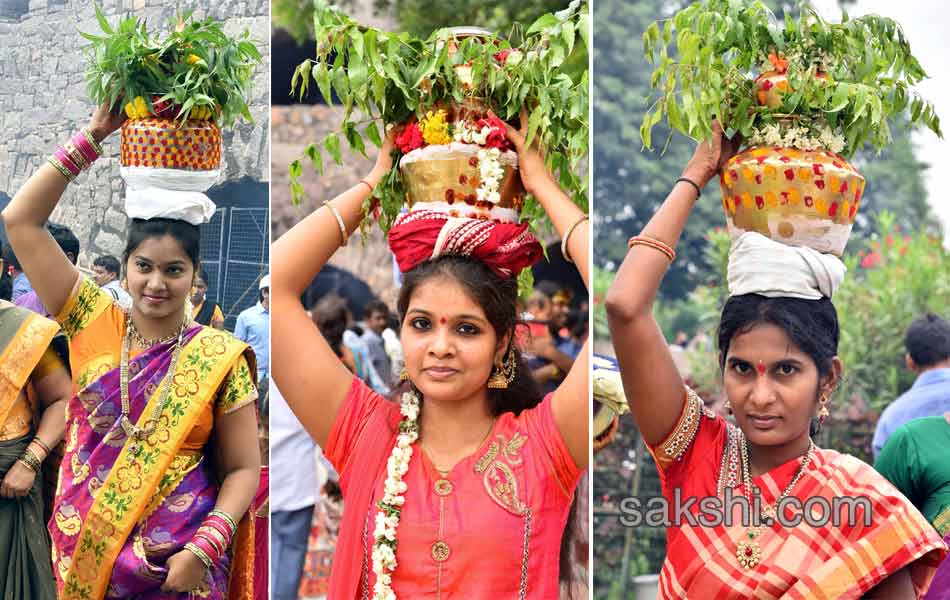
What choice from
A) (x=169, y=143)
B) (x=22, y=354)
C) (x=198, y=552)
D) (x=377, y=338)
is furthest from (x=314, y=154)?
(x=377, y=338)

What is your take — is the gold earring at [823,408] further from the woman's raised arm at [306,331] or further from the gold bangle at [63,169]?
the gold bangle at [63,169]

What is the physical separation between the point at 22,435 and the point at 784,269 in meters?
2.57

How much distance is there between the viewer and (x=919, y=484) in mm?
3611

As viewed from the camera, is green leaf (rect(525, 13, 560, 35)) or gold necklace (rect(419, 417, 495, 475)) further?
green leaf (rect(525, 13, 560, 35))

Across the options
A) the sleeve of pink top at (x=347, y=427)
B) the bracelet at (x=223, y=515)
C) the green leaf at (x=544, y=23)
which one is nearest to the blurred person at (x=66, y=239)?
the bracelet at (x=223, y=515)

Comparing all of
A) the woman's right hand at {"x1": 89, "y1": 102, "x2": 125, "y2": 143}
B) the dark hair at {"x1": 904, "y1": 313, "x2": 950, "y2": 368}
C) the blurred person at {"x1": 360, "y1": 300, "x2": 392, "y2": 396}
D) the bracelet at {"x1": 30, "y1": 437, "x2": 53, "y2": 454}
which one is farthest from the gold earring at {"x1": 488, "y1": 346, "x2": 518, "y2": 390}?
the blurred person at {"x1": 360, "y1": 300, "x2": 392, "y2": 396}

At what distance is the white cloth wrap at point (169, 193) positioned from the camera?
390cm

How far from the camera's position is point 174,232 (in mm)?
3934

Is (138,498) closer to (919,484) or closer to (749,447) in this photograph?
(749,447)

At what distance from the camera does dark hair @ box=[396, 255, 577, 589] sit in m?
3.29

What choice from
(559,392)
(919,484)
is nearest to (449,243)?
(559,392)

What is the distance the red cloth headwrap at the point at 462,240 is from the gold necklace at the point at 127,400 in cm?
93

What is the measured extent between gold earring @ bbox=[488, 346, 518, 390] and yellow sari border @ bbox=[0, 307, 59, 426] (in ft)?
5.42

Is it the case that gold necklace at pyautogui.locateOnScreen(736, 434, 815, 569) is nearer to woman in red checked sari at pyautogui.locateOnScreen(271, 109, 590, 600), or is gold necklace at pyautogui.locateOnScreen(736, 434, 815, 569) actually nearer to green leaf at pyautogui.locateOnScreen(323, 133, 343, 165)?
woman in red checked sari at pyautogui.locateOnScreen(271, 109, 590, 600)
